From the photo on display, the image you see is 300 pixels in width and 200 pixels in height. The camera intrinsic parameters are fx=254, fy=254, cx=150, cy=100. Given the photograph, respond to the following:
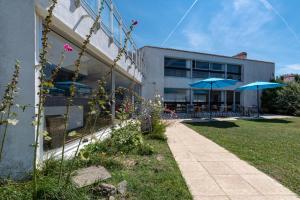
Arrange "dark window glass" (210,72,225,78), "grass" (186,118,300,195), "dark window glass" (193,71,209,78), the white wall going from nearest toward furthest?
the white wall < "grass" (186,118,300,195) < "dark window glass" (193,71,209,78) < "dark window glass" (210,72,225,78)

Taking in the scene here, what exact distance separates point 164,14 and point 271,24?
23.4 ft

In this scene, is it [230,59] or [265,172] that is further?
[230,59]

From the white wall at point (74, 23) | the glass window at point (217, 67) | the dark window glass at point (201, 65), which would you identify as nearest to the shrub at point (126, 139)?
the white wall at point (74, 23)

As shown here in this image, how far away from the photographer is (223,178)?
453 centimetres

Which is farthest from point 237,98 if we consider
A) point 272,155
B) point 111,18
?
point 111,18

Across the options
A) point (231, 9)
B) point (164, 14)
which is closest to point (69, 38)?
point (164, 14)

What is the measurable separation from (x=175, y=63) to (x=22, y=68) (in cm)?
1786

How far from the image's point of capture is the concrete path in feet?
12.3

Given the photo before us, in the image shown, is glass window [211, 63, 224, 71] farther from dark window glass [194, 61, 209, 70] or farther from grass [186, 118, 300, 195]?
grass [186, 118, 300, 195]

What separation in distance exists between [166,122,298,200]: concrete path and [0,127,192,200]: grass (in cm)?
25

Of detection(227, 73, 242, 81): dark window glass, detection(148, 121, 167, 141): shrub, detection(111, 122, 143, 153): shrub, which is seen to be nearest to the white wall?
detection(111, 122, 143, 153): shrub

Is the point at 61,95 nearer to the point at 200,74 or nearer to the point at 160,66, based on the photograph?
the point at 160,66

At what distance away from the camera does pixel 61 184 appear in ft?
10.2

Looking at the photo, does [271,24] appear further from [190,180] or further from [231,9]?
[190,180]
